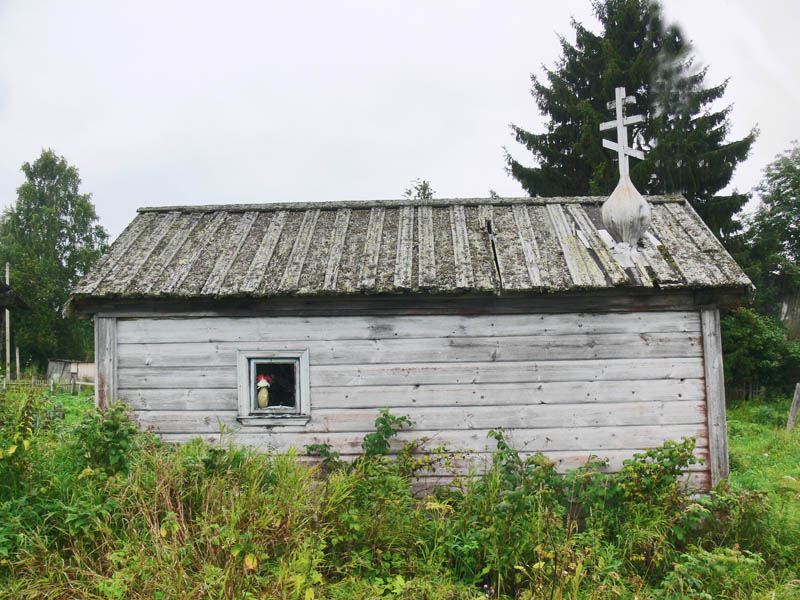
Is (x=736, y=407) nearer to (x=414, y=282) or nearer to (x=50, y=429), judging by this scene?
(x=414, y=282)

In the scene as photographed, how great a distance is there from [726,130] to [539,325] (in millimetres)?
16935

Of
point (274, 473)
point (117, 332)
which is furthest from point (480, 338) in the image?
point (117, 332)

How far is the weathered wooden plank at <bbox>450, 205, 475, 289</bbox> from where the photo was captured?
6.23m

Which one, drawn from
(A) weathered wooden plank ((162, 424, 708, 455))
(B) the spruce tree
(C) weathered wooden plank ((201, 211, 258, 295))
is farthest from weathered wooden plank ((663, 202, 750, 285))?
(B) the spruce tree

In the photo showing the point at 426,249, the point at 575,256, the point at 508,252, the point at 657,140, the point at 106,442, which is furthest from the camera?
the point at 657,140

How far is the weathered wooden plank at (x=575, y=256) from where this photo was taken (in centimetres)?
617

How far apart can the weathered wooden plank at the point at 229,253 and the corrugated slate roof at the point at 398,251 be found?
0.05 feet

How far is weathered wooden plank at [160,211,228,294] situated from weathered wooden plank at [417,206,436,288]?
2.76 metres

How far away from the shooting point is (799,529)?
5645 millimetres

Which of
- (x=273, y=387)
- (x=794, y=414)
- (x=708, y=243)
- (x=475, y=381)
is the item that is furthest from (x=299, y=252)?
(x=794, y=414)

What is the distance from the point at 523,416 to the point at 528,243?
2114 millimetres

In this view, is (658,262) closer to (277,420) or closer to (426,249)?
(426,249)

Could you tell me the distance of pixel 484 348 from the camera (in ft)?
21.0

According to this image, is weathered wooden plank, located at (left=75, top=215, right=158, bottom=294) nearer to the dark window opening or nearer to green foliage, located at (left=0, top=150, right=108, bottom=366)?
the dark window opening
